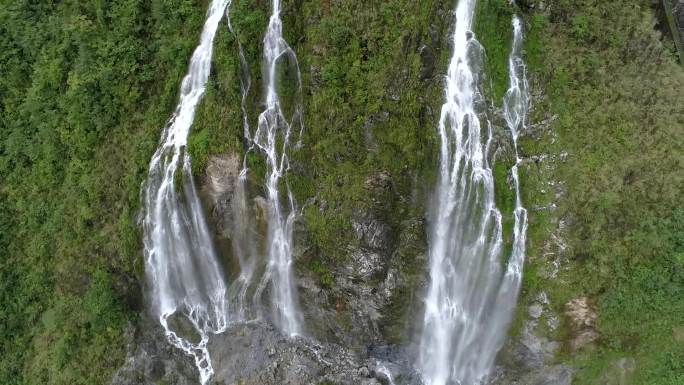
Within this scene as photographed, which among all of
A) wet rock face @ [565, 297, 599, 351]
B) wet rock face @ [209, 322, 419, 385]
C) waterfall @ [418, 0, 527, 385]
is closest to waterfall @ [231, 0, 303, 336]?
wet rock face @ [209, 322, 419, 385]

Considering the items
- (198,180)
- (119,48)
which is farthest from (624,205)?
(119,48)

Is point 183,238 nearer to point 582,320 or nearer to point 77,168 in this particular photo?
point 77,168

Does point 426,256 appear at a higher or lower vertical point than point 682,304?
higher

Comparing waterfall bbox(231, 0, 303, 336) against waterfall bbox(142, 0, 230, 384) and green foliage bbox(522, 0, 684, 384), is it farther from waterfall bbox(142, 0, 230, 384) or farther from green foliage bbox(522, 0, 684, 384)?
green foliage bbox(522, 0, 684, 384)

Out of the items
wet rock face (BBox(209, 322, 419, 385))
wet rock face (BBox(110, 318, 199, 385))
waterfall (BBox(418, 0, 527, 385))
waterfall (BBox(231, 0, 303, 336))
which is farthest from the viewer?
wet rock face (BBox(110, 318, 199, 385))

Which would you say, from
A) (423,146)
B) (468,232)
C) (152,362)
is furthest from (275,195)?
(152,362)

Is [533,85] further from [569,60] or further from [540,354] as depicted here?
[540,354]
